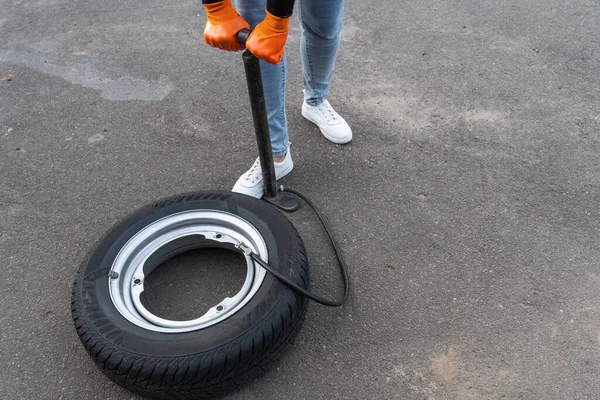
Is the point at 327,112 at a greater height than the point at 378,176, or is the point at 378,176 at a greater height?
the point at 327,112

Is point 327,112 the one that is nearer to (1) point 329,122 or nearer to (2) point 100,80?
(1) point 329,122

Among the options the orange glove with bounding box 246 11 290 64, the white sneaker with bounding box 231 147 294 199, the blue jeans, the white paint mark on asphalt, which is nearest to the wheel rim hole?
the white sneaker with bounding box 231 147 294 199

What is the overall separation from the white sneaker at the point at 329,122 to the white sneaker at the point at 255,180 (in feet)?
1.03

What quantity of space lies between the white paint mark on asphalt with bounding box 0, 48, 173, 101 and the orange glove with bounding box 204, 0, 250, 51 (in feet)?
4.57

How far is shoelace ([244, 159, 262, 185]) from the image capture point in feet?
7.80

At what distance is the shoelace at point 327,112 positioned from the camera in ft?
8.77

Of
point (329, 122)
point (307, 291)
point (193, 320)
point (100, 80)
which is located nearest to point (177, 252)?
point (193, 320)

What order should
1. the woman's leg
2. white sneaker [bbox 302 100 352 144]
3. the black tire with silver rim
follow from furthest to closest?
1. white sneaker [bbox 302 100 352 144]
2. the woman's leg
3. the black tire with silver rim

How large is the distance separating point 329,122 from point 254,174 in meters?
0.53

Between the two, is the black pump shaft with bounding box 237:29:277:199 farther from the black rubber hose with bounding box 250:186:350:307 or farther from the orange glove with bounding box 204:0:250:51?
the black rubber hose with bounding box 250:186:350:307

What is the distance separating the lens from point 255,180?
2381 millimetres

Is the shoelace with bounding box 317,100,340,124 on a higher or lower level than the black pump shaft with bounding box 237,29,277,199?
lower

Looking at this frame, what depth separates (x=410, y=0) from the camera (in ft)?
12.5

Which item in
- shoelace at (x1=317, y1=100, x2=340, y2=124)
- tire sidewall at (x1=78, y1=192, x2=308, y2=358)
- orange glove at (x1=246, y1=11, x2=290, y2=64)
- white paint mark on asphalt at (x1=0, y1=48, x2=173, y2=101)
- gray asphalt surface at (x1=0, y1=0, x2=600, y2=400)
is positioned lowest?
gray asphalt surface at (x1=0, y1=0, x2=600, y2=400)
